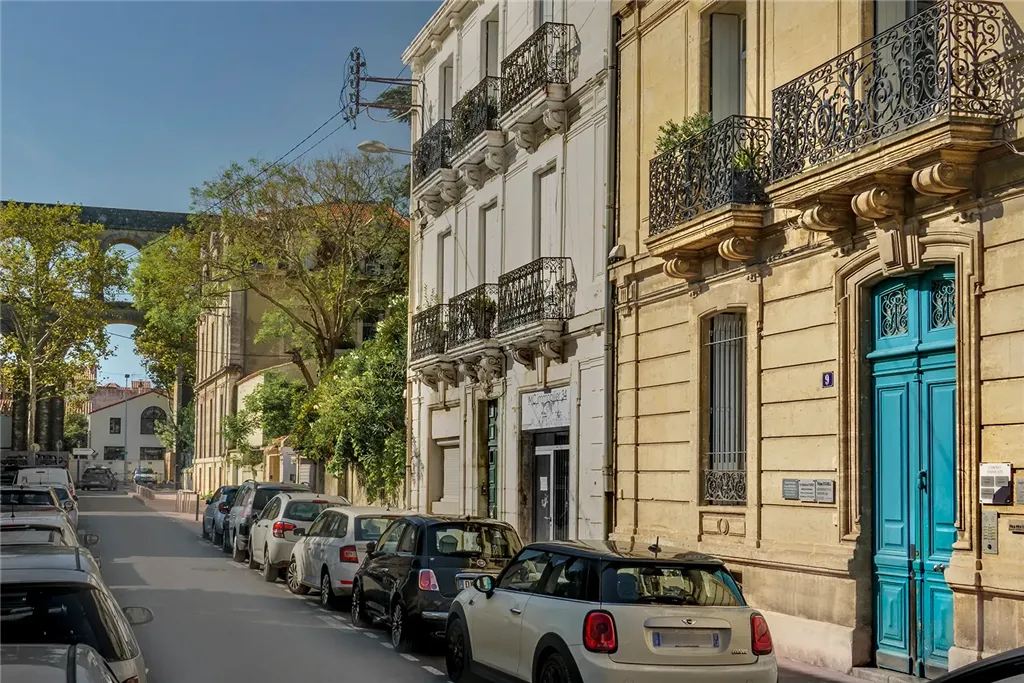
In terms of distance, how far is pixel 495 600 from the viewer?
1120cm

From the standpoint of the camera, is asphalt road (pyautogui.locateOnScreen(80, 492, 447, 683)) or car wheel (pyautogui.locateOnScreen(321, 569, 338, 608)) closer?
asphalt road (pyautogui.locateOnScreen(80, 492, 447, 683))

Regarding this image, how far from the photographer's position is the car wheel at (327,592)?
18281 mm

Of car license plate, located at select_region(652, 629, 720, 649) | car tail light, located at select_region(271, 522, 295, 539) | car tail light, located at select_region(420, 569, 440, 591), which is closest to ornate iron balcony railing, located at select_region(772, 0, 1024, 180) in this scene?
car license plate, located at select_region(652, 629, 720, 649)

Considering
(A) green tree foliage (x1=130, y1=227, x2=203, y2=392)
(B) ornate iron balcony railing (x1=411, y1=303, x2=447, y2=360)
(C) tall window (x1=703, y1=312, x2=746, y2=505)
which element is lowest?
(C) tall window (x1=703, y1=312, x2=746, y2=505)

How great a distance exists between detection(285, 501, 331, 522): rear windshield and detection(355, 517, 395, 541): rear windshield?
4.67 m

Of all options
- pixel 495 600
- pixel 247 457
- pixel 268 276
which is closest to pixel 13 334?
pixel 247 457

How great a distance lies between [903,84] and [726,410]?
18.2 feet

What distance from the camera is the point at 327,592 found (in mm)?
18469

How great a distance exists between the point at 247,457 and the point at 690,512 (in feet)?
126

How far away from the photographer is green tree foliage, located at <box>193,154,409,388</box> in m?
39.1

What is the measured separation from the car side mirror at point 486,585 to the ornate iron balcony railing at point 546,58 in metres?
11.9

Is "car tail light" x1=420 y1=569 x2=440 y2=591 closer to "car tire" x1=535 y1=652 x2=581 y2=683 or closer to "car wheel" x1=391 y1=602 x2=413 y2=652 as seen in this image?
"car wheel" x1=391 y1=602 x2=413 y2=652

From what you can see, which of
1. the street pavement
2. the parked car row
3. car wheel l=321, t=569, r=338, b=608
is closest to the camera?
A: the parked car row

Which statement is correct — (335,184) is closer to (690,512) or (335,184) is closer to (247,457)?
(247,457)
